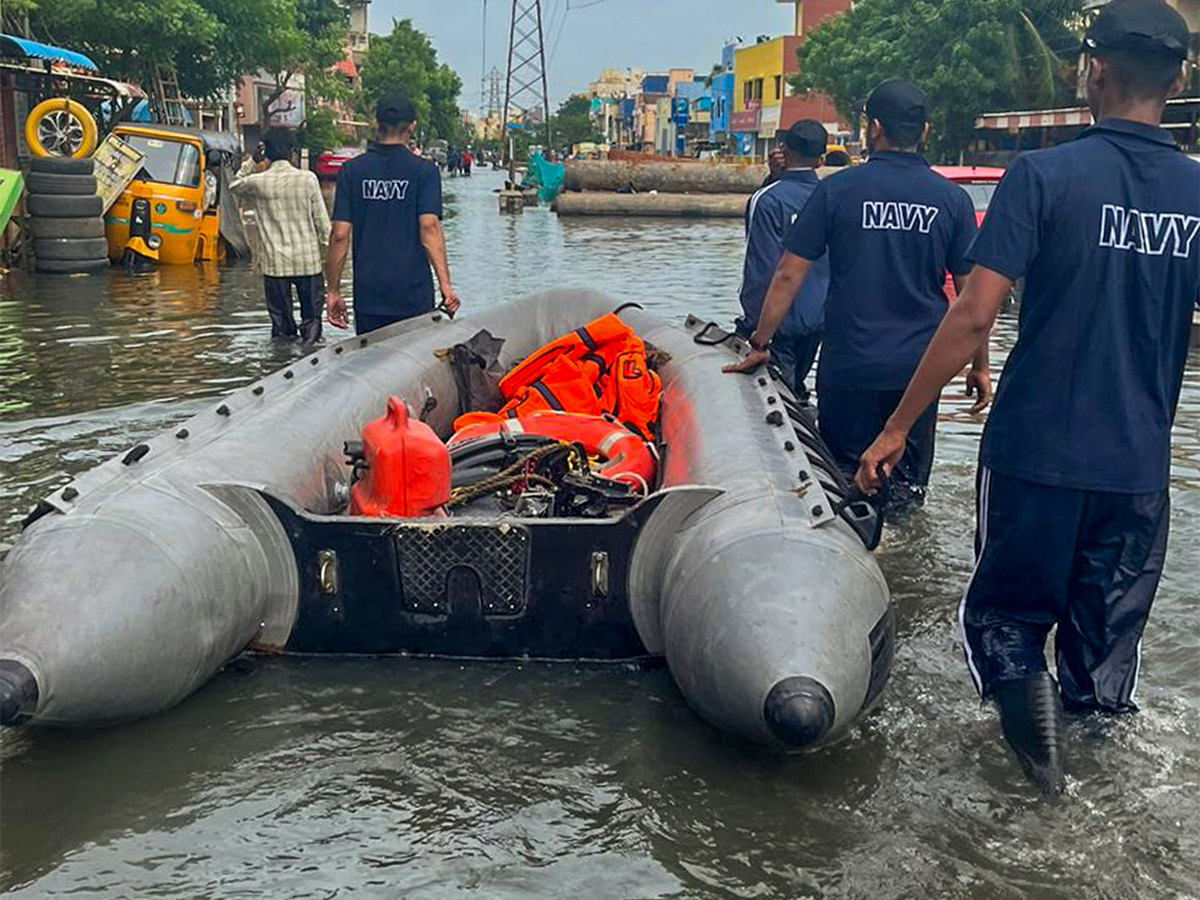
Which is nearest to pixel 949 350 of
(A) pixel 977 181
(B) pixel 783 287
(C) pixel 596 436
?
(B) pixel 783 287

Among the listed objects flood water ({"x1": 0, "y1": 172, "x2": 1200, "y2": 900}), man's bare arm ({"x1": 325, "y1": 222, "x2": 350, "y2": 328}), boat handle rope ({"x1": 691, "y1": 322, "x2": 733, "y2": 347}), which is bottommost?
flood water ({"x1": 0, "y1": 172, "x2": 1200, "y2": 900})

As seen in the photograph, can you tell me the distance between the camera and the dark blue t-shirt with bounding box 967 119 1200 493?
3.31 metres

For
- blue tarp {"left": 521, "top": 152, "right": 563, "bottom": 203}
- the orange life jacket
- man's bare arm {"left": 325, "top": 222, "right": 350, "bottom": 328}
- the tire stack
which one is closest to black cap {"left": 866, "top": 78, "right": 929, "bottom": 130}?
the orange life jacket

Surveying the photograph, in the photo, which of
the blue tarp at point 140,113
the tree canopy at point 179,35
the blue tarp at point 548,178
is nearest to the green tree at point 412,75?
the blue tarp at point 548,178

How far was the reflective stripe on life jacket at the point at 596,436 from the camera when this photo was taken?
532 cm

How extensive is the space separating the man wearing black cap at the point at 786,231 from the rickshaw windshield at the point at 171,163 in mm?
12452

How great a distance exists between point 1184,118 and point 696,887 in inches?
619

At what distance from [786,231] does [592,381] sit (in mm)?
1189

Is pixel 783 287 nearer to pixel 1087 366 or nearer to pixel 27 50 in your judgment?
pixel 1087 366

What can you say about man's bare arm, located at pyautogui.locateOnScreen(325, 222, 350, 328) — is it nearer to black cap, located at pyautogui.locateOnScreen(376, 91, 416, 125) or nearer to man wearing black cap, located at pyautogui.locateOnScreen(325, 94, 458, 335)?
man wearing black cap, located at pyautogui.locateOnScreen(325, 94, 458, 335)

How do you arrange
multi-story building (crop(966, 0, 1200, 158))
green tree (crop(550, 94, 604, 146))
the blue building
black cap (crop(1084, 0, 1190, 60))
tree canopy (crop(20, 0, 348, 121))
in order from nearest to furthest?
black cap (crop(1084, 0, 1190, 60)) < tree canopy (crop(20, 0, 348, 121)) < multi-story building (crop(966, 0, 1200, 158)) < the blue building < green tree (crop(550, 94, 604, 146))

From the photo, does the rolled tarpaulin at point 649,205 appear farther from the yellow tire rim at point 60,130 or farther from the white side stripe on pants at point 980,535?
the white side stripe on pants at point 980,535

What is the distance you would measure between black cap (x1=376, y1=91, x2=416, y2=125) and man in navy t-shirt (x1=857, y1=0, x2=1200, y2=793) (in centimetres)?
403

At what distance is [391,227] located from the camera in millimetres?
7094
